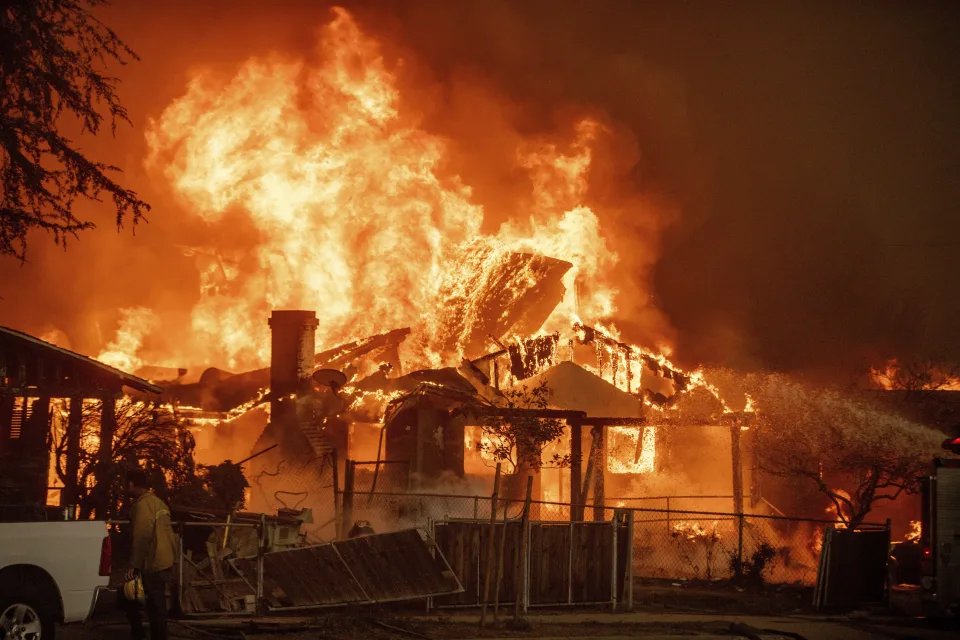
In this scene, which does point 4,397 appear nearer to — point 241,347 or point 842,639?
point 842,639

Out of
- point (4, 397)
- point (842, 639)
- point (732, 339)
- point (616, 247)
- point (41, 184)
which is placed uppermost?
point (616, 247)

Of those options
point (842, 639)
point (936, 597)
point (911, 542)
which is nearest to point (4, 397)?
point (842, 639)

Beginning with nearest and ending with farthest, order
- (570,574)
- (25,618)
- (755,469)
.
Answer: (25,618)
(570,574)
(755,469)

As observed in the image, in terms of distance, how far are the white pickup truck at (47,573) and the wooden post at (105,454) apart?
9.59 m

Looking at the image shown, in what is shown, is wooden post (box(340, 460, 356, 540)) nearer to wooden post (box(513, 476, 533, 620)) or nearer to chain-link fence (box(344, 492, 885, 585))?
chain-link fence (box(344, 492, 885, 585))

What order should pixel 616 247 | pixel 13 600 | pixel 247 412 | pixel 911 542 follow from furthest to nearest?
pixel 616 247 < pixel 247 412 < pixel 911 542 < pixel 13 600

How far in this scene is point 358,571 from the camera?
13.4m

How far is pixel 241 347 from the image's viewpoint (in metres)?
45.5

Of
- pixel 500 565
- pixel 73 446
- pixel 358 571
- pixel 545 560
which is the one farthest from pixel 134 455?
pixel 545 560

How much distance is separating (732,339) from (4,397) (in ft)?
134

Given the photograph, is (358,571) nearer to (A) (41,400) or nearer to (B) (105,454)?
(B) (105,454)

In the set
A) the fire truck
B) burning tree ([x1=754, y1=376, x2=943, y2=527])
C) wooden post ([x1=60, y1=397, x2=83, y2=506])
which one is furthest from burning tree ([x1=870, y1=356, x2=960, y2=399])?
wooden post ([x1=60, y1=397, x2=83, y2=506])

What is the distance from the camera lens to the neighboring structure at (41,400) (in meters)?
19.6

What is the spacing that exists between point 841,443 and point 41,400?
20.1 m
